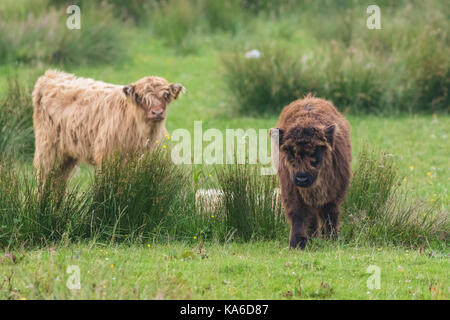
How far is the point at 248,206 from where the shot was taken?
789 centimetres

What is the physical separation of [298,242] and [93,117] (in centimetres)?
339

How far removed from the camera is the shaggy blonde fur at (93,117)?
29.5 ft

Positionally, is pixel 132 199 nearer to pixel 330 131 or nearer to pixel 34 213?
pixel 34 213

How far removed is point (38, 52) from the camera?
17.2 metres

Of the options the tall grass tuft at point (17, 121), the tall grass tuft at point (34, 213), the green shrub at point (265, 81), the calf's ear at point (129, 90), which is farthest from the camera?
the green shrub at point (265, 81)

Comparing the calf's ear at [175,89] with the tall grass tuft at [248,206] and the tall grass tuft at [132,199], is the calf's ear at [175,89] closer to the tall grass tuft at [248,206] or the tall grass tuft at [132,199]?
the tall grass tuft at [132,199]

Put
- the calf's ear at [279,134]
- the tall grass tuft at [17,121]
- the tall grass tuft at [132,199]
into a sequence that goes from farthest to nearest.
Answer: the tall grass tuft at [17,121], the tall grass tuft at [132,199], the calf's ear at [279,134]

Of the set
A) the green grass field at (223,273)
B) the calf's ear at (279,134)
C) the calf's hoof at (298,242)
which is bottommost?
the calf's hoof at (298,242)

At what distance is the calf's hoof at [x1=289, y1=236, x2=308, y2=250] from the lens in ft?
24.0

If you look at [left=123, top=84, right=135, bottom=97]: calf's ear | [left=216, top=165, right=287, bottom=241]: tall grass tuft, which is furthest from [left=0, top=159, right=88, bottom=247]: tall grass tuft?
[left=123, top=84, right=135, bottom=97]: calf's ear

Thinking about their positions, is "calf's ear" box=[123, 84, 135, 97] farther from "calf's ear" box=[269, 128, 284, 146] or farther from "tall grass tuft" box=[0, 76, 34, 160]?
"tall grass tuft" box=[0, 76, 34, 160]

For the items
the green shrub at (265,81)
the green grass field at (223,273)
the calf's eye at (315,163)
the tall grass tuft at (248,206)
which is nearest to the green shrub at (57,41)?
the green shrub at (265,81)

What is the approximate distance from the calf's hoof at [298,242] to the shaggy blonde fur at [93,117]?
2.36 meters

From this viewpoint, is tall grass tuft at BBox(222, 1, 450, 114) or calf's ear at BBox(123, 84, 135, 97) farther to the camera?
tall grass tuft at BBox(222, 1, 450, 114)
